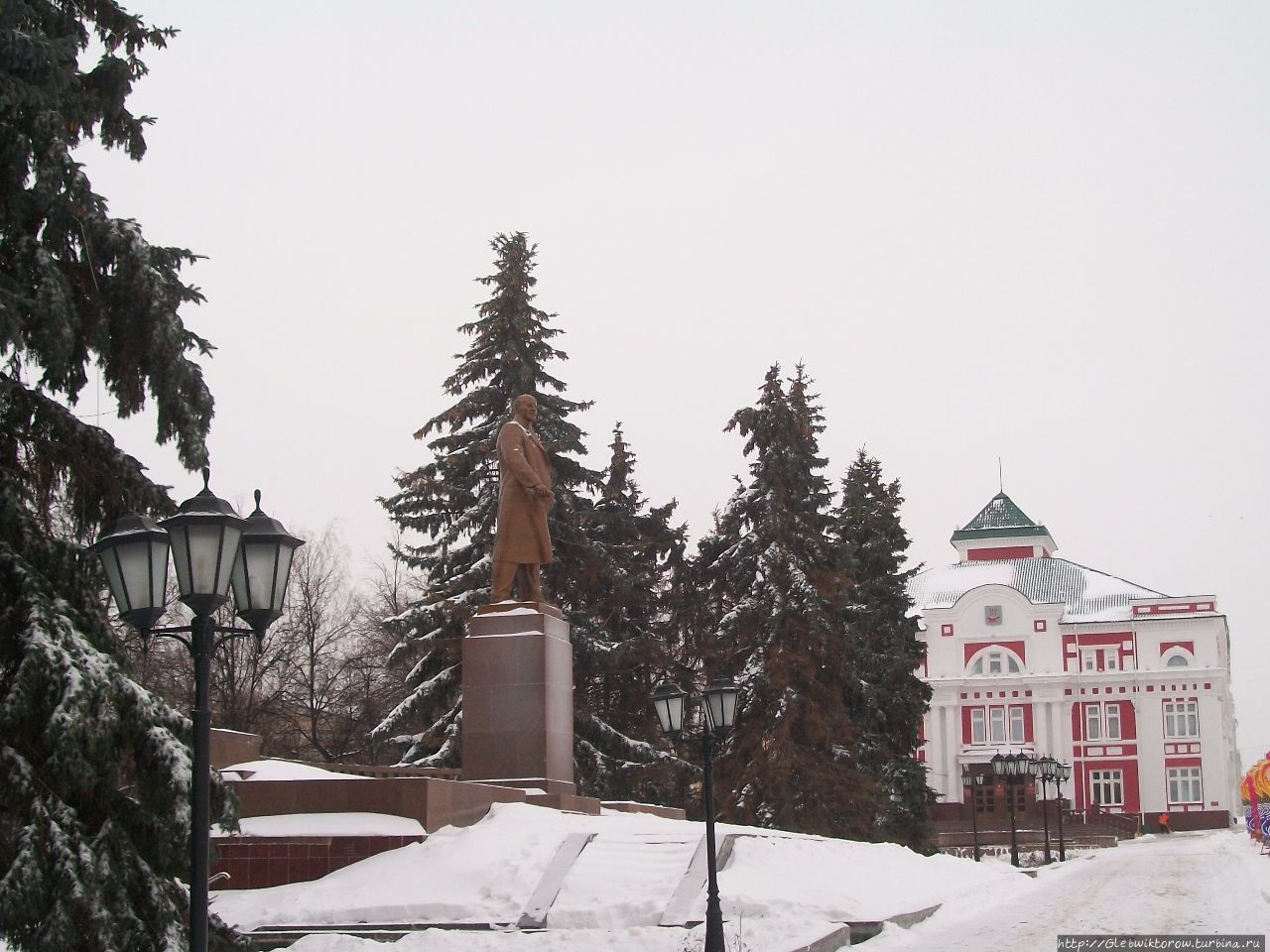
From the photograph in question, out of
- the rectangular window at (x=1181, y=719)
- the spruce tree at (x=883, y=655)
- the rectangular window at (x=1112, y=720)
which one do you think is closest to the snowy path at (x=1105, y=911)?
the spruce tree at (x=883, y=655)

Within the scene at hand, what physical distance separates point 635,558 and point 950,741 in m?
40.8

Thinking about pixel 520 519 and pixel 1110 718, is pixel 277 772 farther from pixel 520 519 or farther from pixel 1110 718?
pixel 1110 718

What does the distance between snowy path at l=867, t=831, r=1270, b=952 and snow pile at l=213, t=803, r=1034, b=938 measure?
24.4 inches

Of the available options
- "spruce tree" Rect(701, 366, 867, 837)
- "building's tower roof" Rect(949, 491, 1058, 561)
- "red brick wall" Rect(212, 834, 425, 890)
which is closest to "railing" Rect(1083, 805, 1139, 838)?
"building's tower roof" Rect(949, 491, 1058, 561)

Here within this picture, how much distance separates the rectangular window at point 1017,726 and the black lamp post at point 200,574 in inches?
2485

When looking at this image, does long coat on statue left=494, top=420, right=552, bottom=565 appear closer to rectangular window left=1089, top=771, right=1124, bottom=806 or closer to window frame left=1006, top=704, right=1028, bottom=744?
window frame left=1006, top=704, right=1028, bottom=744

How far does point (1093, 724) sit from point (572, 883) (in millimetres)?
57018

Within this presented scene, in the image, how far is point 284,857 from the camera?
1351 centimetres

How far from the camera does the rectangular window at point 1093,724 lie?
65500mm

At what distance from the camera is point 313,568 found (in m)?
37.9

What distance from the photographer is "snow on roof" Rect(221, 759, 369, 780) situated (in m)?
14.7

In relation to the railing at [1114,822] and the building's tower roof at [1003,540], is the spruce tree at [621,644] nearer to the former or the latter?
the railing at [1114,822]

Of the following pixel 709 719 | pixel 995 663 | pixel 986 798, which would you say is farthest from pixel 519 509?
pixel 995 663

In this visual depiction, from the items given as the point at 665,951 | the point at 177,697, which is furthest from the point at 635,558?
the point at 665,951
